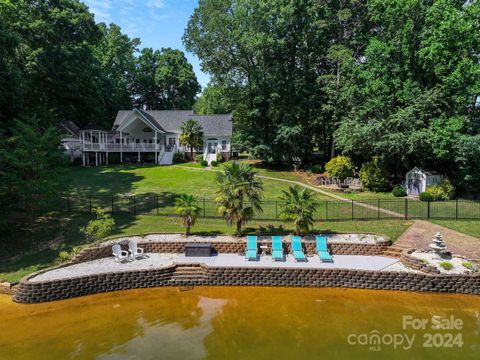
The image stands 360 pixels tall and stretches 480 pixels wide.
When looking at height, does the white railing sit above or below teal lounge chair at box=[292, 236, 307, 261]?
above

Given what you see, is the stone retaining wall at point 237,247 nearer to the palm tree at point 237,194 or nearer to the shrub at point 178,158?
the palm tree at point 237,194

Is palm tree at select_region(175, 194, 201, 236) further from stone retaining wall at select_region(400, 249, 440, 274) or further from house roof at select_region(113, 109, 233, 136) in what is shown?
house roof at select_region(113, 109, 233, 136)

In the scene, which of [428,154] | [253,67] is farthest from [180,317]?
[253,67]

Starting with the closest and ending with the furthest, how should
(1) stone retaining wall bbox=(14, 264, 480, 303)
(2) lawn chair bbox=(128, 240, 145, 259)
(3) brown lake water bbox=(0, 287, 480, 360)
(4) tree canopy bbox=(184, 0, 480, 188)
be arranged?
(3) brown lake water bbox=(0, 287, 480, 360) < (1) stone retaining wall bbox=(14, 264, 480, 303) < (2) lawn chair bbox=(128, 240, 145, 259) < (4) tree canopy bbox=(184, 0, 480, 188)

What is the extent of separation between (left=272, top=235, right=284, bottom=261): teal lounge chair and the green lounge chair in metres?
1.77

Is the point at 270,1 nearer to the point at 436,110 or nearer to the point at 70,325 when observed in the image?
the point at 436,110

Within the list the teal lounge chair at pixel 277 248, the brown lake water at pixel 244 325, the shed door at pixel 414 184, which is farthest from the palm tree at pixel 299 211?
the shed door at pixel 414 184

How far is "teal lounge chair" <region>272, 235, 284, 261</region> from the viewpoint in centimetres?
1641

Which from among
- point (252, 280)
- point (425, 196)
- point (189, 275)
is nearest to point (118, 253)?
point (189, 275)

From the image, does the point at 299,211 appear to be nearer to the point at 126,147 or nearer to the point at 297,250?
the point at 297,250

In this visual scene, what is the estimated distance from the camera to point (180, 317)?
12.4 meters

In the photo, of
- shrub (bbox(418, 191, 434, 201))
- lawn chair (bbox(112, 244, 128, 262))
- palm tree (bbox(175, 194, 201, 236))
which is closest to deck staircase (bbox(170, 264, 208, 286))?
lawn chair (bbox(112, 244, 128, 262))

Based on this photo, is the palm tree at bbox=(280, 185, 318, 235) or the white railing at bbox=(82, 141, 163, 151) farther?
the white railing at bbox=(82, 141, 163, 151)

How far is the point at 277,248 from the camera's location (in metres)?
17.1
